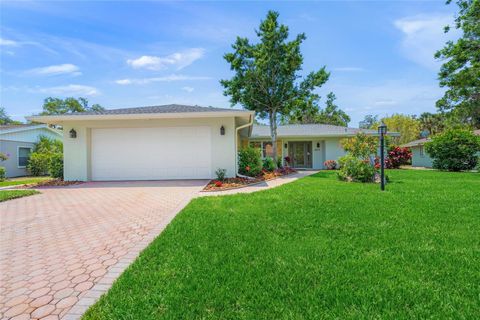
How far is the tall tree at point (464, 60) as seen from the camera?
54.3ft

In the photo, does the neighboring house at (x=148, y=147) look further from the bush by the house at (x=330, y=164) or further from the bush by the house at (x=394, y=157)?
the bush by the house at (x=394, y=157)

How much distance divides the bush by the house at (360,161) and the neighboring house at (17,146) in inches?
687

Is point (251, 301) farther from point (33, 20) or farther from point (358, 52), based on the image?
point (358, 52)

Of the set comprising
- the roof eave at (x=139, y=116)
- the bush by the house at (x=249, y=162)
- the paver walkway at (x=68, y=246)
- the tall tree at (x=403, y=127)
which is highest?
the tall tree at (x=403, y=127)

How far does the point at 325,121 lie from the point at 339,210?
38881mm

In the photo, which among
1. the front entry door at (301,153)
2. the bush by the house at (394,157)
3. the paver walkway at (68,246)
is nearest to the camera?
the paver walkway at (68,246)

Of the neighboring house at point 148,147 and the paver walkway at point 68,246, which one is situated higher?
the neighboring house at point 148,147

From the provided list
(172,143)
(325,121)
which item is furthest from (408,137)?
(172,143)

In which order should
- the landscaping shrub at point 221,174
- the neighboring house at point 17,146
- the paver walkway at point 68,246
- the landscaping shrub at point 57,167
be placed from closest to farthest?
the paver walkway at point 68,246
the landscaping shrub at point 221,174
the landscaping shrub at point 57,167
the neighboring house at point 17,146

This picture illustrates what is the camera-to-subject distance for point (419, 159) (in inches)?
871

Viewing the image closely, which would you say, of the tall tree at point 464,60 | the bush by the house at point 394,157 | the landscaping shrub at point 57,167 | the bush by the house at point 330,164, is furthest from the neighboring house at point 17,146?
the tall tree at point 464,60

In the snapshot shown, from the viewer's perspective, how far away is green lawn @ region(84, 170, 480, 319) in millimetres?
2043

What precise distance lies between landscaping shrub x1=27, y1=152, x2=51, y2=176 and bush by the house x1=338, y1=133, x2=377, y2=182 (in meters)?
18.5

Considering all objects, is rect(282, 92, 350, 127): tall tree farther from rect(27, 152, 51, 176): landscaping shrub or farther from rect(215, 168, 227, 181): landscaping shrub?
rect(27, 152, 51, 176): landscaping shrub
